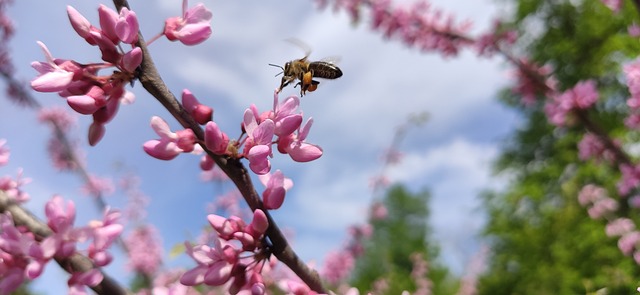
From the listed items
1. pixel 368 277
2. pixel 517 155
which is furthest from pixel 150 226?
pixel 368 277

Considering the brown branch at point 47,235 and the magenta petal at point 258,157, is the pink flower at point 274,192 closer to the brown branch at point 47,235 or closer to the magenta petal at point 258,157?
the magenta petal at point 258,157

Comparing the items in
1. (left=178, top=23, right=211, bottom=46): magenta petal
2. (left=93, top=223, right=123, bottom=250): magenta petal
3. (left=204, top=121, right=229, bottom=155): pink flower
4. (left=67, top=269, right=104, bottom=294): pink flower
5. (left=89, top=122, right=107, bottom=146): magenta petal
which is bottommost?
(left=67, top=269, right=104, bottom=294): pink flower

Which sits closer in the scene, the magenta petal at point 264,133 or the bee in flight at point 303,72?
the magenta petal at point 264,133

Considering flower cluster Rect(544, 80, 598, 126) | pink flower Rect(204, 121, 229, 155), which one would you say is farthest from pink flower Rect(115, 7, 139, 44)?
flower cluster Rect(544, 80, 598, 126)

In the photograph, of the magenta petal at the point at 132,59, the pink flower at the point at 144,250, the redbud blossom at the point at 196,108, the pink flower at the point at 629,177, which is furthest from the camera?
the pink flower at the point at 144,250

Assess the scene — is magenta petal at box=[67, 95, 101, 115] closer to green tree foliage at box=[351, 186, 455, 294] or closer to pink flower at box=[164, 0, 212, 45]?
pink flower at box=[164, 0, 212, 45]

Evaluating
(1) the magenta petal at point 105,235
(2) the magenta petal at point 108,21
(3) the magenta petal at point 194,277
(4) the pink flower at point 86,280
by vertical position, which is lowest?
(4) the pink flower at point 86,280

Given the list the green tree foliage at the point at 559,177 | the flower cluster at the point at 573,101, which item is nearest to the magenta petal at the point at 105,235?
the flower cluster at the point at 573,101
